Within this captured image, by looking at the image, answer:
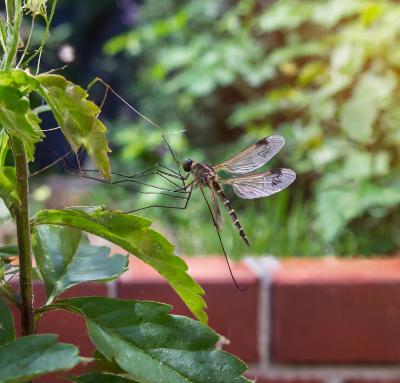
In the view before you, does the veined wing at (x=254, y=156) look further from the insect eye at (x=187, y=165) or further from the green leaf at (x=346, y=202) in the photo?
the green leaf at (x=346, y=202)

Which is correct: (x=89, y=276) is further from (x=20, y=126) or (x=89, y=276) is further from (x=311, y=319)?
(x=311, y=319)

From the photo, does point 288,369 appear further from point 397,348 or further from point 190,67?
point 190,67

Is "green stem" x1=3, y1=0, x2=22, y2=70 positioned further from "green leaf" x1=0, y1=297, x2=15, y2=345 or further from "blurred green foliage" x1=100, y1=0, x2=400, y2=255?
"blurred green foliage" x1=100, y1=0, x2=400, y2=255

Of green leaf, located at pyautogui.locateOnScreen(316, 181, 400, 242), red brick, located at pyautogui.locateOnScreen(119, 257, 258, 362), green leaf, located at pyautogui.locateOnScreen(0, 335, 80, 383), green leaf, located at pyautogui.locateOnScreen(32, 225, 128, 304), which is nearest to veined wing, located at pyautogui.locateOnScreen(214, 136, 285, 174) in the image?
green leaf, located at pyautogui.locateOnScreen(32, 225, 128, 304)

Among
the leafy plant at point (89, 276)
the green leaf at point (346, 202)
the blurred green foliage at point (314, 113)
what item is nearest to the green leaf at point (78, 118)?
the leafy plant at point (89, 276)

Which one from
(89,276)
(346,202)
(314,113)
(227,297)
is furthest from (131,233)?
(314,113)
